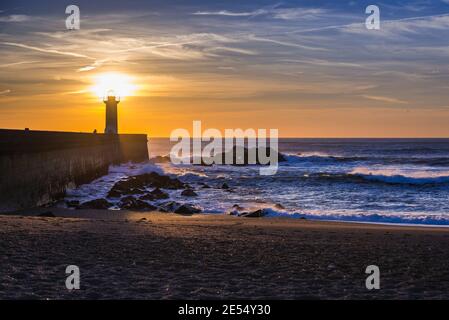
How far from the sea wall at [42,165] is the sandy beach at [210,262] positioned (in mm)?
4562

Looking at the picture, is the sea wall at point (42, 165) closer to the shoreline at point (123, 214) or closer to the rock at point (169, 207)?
the shoreline at point (123, 214)

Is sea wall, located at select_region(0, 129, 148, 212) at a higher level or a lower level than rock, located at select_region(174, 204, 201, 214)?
higher

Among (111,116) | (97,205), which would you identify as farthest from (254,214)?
(111,116)

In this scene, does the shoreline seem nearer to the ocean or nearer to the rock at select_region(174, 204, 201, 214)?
the rock at select_region(174, 204, 201, 214)

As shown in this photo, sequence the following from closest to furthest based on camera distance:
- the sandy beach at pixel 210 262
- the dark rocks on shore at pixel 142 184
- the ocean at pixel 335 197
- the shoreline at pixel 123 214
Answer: the sandy beach at pixel 210 262
the shoreline at pixel 123 214
the ocean at pixel 335 197
the dark rocks on shore at pixel 142 184

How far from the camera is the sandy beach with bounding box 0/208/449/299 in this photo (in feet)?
19.4

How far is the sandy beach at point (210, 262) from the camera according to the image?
5.90 meters

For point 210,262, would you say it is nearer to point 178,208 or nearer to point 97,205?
point 178,208

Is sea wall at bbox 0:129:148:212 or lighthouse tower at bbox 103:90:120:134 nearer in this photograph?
sea wall at bbox 0:129:148:212

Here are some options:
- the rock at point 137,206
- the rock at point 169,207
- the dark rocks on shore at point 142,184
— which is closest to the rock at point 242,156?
the dark rocks on shore at point 142,184

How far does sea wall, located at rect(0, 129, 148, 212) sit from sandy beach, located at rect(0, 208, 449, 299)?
15.0 feet

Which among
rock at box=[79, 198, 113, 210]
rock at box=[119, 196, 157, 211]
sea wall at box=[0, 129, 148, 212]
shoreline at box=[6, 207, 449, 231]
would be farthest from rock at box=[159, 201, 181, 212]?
sea wall at box=[0, 129, 148, 212]
